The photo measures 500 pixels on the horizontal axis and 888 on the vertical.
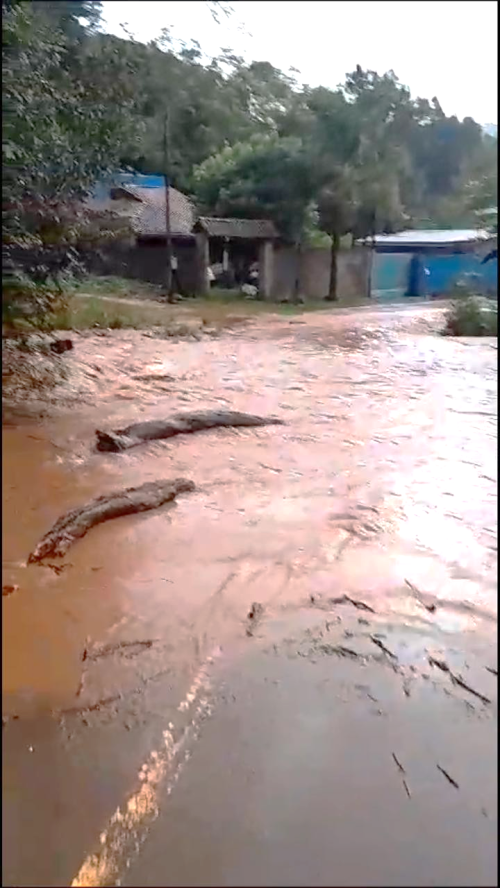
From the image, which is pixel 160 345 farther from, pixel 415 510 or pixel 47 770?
pixel 47 770

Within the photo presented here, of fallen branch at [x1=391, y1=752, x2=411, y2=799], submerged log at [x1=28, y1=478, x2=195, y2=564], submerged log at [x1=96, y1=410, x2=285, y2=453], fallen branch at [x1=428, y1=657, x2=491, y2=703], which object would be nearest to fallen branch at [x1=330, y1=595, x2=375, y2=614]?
fallen branch at [x1=428, y1=657, x2=491, y2=703]

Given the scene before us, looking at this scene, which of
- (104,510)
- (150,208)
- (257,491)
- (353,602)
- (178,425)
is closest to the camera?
(353,602)

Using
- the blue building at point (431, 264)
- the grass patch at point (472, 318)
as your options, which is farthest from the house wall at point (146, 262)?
the grass patch at point (472, 318)

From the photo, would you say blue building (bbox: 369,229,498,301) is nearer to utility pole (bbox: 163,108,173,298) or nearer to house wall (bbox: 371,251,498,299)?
house wall (bbox: 371,251,498,299)

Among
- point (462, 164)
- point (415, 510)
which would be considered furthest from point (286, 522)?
point (462, 164)

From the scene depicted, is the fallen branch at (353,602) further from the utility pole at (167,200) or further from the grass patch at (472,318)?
the utility pole at (167,200)

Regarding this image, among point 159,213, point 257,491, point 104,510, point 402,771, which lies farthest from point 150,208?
point 402,771

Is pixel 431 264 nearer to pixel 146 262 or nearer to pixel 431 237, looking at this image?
pixel 431 237
